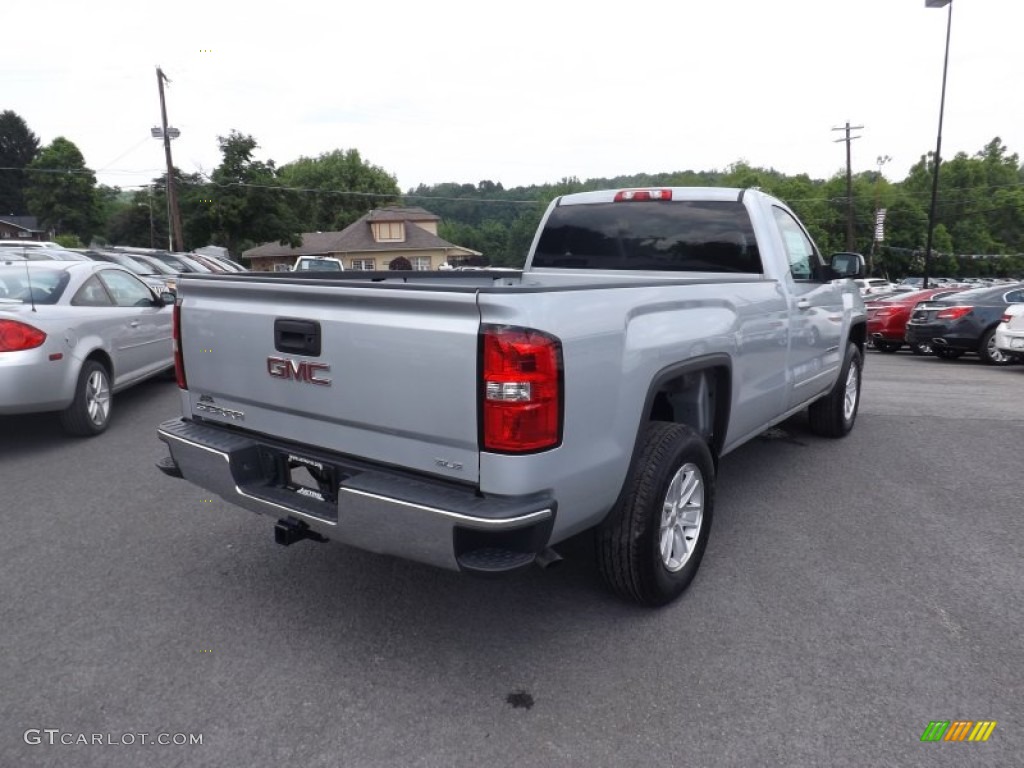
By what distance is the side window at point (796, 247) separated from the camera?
16.6 ft

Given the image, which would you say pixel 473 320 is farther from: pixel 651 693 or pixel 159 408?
pixel 159 408

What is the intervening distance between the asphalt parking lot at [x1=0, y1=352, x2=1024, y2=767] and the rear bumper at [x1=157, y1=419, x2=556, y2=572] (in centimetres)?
58

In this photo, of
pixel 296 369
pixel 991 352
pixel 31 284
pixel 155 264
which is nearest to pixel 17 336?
pixel 31 284

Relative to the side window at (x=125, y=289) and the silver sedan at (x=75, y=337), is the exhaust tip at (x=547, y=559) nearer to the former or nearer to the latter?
the silver sedan at (x=75, y=337)

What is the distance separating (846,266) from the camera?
5348 mm

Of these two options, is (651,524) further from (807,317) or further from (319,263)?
(319,263)

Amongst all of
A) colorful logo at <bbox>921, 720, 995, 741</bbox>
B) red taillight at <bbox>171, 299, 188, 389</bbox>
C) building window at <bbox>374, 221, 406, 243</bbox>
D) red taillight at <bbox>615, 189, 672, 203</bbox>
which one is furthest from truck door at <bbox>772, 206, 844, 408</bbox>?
building window at <bbox>374, 221, 406, 243</bbox>

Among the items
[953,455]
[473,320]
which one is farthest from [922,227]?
[473,320]

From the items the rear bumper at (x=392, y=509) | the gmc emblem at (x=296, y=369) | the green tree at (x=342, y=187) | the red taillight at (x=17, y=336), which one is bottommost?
Answer: the rear bumper at (x=392, y=509)

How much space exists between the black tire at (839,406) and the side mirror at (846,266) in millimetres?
1123

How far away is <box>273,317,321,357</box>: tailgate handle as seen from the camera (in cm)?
295

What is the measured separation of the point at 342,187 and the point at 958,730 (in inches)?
3276

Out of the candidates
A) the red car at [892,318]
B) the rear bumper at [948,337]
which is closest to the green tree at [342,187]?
the red car at [892,318]

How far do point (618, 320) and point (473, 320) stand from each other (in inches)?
25.7
